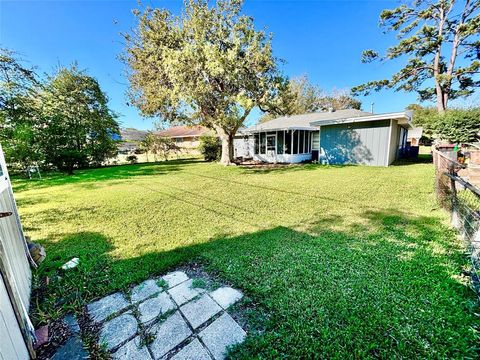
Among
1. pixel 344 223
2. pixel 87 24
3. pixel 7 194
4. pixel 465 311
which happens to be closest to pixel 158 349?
pixel 7 194

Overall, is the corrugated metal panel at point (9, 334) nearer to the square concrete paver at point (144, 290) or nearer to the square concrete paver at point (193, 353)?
the square concrete paver at point (144, 290)

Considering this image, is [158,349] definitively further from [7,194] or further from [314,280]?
[7,194]

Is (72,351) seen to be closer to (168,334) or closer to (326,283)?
(168,334)

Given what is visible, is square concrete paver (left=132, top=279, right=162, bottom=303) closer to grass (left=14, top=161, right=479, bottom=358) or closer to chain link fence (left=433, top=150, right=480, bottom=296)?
grass (left=14, top=161, right=479, bottom=358)

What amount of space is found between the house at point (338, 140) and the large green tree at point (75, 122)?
1092 cm

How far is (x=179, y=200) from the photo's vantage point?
5.95 meters

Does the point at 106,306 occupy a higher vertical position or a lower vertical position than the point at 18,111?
lower

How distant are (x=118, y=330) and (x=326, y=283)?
2067mm

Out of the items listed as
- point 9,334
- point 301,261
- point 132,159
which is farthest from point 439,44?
point 132,159

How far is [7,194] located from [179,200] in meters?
3.73

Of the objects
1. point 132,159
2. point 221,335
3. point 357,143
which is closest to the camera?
point 221,335

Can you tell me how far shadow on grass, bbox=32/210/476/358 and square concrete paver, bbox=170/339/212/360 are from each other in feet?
0.87

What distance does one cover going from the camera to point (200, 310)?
6.55 feet

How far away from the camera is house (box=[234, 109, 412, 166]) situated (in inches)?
427
